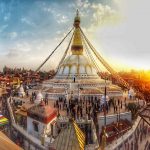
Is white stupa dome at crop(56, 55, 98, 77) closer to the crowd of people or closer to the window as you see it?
the crowd of people

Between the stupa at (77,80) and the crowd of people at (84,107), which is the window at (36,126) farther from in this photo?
the stupa at (77,80)

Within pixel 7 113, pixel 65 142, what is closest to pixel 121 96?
pixel 7 113

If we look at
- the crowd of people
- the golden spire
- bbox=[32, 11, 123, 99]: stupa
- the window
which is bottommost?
the window

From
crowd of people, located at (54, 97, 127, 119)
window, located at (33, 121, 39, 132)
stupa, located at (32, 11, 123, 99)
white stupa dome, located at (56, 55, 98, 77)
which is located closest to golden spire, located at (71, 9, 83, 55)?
stupa, located at (32, 11, 123, 99)

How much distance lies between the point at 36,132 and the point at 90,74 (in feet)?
38.4

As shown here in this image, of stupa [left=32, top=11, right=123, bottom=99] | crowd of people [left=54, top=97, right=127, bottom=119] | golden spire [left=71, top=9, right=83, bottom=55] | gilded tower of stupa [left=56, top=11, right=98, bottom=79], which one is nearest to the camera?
crowd of people [left=54, top=97, right=127, bottom=119]

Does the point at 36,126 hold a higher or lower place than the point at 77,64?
lower

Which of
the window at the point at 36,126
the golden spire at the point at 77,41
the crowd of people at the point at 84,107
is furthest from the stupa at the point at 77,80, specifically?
the window at the point at 36,126

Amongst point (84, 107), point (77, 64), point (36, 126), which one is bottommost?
point (36, 126)

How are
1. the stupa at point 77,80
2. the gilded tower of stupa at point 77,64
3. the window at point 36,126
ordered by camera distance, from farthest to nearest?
the gilded tower of stupa at point 77,64
the stupa at point 77,80
the window at point 36,126

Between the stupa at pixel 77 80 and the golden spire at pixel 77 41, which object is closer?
the stupa at pixel 77 80

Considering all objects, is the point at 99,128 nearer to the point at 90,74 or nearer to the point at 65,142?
the point at 65,142

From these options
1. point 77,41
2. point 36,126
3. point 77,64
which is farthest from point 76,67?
point 36,126

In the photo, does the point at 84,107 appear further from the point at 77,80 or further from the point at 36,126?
the point at 77,80
